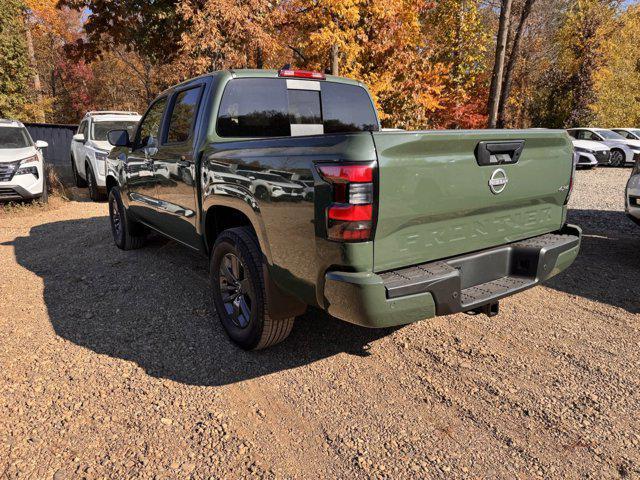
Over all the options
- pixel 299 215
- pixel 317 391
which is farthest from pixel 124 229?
pixel 299 215

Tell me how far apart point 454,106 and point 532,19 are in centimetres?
1224

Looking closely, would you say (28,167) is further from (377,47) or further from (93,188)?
(377,47)

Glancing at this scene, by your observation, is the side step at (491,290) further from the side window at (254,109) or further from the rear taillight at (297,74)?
the rear taillight at (297,74)

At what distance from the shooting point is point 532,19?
26797 millimetres

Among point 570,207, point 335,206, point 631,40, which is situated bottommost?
point 570,207

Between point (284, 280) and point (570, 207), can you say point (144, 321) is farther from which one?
point (570, 207)

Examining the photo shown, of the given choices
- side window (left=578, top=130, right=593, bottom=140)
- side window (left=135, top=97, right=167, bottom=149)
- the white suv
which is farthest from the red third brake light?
side window (left=578, top=130, right=593, bottom=140)

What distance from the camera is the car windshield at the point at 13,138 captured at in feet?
30.1

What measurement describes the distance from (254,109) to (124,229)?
10.3ft

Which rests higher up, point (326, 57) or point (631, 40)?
point (631, 40)

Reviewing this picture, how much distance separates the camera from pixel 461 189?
259cm

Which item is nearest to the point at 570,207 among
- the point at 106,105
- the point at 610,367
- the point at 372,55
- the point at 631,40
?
the point at 610,367

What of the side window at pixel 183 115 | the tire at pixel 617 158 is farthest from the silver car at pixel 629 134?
the side window at pixel 183 115

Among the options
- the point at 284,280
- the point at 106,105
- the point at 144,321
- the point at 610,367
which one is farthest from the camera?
the point at 106,105
